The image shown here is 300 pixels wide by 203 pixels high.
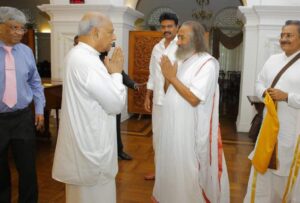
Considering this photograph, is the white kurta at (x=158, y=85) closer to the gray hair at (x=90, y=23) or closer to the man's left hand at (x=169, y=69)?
the man's left hand at (x=169, y=69)

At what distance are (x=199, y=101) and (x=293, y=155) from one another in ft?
2.78

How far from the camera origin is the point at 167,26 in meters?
3.08

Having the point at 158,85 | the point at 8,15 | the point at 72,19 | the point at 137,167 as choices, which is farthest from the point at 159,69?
the point at 72,19

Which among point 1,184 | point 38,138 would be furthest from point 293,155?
point 38,138

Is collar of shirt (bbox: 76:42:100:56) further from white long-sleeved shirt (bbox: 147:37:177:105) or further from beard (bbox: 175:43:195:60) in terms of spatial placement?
white long-sleeved shirt (bbox: 147:37:177:105)

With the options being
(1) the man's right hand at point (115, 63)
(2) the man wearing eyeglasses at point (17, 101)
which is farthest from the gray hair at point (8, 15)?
(1) the man's right hand at point (115, 63)

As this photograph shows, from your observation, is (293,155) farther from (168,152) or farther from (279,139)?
(168,152)

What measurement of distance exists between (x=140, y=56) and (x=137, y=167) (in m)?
3.27

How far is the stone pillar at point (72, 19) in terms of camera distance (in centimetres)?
595

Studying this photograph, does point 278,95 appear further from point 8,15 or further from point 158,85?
point 8,15

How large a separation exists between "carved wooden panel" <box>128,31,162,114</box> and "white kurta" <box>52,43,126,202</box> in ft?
15.5

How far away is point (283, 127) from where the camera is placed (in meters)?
2.39

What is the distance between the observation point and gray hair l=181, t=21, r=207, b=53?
2.33m

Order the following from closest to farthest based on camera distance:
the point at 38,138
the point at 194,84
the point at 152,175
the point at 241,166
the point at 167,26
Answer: the point at 194,84
the point at 167,26
the point at 152,175
the point at 241,166
the point at 38,138
